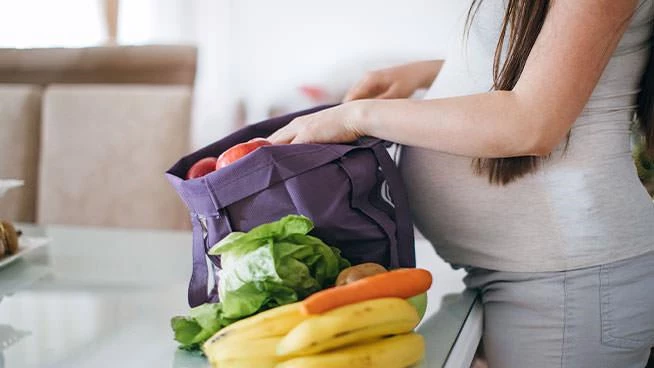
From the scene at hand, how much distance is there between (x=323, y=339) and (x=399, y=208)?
1.06 feet

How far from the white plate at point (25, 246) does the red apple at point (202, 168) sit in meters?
0.45

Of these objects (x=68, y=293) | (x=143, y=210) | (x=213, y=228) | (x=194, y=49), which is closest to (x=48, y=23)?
(x=194, y=49)

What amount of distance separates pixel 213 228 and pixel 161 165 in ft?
3.63

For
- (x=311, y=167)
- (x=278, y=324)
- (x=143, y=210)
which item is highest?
(x=311, y=167)

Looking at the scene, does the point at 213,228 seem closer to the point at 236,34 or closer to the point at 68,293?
the point at 68,293

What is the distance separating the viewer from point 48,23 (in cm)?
372

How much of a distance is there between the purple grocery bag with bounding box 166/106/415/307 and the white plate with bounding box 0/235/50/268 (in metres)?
0.46

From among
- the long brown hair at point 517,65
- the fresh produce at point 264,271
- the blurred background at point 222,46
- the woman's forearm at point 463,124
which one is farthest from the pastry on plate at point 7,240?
the blurred background at point 222,46

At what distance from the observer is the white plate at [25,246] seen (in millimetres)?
1261

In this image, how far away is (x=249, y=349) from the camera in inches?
28.4

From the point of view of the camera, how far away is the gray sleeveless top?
3.20 ft

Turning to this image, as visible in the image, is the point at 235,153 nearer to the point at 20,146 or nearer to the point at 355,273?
the point at 355,273

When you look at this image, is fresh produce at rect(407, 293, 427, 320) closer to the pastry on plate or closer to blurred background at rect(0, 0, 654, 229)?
the pastry on plate

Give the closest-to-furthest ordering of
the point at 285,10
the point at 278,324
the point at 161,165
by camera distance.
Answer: the point at 278,324, the point at 161,165, the point at 285,10
